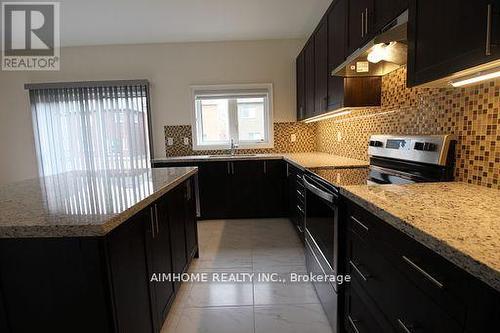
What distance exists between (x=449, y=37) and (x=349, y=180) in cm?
84

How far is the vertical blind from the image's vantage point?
394 cm

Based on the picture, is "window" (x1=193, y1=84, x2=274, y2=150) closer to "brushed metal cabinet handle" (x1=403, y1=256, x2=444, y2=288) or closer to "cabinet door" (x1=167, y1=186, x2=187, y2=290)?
"cabinet door" (x1=167, y1=186, x2=187, y2=290)

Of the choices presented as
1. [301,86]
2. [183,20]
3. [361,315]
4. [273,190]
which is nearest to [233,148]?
[273,190]

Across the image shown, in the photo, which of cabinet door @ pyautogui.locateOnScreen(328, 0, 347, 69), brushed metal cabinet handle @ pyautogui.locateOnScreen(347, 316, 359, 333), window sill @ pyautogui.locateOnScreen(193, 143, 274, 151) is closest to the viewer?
brushed metal cabinet handle @ pyautogui.locateOnScreen(347, 316, 359, 333)

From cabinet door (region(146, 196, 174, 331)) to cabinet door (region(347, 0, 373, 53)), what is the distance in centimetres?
164

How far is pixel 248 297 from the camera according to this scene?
6.42ft

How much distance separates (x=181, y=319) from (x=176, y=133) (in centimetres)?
283

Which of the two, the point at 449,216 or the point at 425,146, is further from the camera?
the point at 425,146

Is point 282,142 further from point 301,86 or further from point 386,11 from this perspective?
point 386,11

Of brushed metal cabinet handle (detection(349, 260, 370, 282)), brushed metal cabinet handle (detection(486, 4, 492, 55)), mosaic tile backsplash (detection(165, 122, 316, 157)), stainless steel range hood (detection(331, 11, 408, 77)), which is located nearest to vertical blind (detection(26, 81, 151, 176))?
mosaic tile backsplash (detection(165, 122, 316, 157))

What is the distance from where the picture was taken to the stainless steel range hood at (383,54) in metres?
1.34

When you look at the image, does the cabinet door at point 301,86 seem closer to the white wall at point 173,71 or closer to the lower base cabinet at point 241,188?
the white wall at point 173,71

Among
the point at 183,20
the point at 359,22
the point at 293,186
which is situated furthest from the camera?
the point at 183,20

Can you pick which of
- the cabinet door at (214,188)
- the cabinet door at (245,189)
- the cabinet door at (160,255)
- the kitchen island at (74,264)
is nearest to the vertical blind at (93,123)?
the cabinet door at (214,188)
